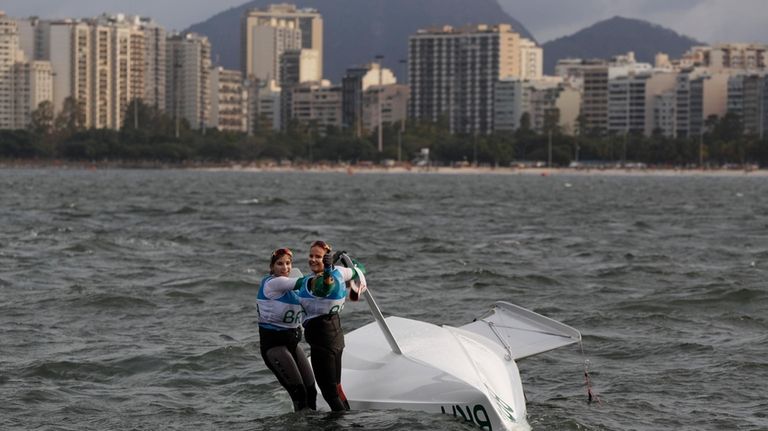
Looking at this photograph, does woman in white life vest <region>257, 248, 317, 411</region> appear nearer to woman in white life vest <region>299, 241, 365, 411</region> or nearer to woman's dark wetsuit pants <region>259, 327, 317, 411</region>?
woman's dark wetsuit pants <region>259, 327, 317, 411</region>

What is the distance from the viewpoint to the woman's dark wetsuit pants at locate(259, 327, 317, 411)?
15.7m

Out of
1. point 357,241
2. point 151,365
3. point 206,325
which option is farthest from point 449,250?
point 151,365

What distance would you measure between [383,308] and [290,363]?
11.5 meters

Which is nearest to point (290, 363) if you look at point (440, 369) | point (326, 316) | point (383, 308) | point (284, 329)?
point (284, 329)

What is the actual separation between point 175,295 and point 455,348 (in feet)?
43.3

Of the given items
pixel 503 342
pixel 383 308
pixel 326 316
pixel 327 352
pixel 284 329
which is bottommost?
pixel 383 308

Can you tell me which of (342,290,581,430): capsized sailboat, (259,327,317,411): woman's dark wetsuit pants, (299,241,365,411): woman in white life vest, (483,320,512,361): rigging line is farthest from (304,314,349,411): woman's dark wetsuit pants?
(483,320,512,361): rigging line

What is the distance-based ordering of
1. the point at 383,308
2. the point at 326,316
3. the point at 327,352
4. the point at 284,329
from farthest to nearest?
the point at 383,308 < the point at 284,329 < the point at 327,352 < the point at 326,316

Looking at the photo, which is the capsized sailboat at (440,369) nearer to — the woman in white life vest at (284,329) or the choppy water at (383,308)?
the choppy water at (383,308)

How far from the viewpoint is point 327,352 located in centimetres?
1553

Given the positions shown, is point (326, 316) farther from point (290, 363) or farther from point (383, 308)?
point (383, 308)

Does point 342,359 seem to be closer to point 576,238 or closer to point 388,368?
point 388,368

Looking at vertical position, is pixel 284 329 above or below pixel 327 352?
above

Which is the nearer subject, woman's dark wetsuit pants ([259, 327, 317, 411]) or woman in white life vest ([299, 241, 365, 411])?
woman in white life vest ([299, 241, 365, 411])
